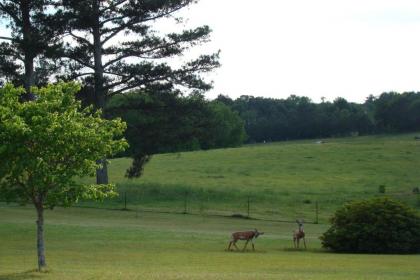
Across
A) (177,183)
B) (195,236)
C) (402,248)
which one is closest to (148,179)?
(177,183)

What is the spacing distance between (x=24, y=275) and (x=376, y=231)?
16.5 meters

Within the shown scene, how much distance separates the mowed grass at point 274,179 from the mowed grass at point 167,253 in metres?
6.54

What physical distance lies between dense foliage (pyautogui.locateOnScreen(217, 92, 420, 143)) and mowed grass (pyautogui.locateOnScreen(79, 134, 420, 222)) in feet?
205

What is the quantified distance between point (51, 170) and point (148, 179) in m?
48.3

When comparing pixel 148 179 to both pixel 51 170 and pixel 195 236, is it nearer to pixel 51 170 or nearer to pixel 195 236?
pixel 195 236

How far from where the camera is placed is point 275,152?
9131 centimetres

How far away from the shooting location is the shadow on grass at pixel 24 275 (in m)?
18.7

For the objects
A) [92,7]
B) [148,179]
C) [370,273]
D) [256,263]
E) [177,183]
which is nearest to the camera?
[370,273]

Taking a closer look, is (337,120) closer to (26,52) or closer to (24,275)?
(26,52)

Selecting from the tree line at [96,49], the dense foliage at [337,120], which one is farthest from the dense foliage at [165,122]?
the dense foliage at [337,120]

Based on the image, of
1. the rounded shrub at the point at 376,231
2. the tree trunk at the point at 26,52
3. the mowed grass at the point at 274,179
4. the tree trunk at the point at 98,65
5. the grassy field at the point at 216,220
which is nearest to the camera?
the grassy field at the point at 216,220

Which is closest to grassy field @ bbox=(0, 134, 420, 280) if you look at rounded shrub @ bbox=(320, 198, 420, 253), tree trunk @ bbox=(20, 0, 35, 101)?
rounded shrub @ bbox=(320, 198, 420, 253)

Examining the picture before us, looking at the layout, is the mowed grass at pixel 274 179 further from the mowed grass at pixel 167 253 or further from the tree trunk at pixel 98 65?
the tree trunk at pixel 98 65

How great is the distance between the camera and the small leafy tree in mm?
18672
